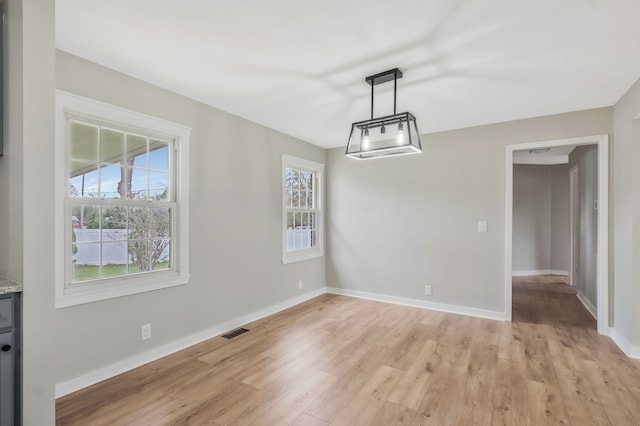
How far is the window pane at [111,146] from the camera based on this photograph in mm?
2574

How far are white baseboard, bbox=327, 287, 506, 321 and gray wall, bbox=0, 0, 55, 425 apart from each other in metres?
3.99

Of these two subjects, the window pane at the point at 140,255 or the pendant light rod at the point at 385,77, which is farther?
the window pane at the point at 140,255

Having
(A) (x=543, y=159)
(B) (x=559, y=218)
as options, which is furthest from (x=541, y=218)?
(A) (x=543, y=159)

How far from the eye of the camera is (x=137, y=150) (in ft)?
9.23

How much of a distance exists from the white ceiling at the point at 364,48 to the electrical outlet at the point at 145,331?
219 centimetres

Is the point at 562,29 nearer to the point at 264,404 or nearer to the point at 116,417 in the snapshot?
the point at 264,404

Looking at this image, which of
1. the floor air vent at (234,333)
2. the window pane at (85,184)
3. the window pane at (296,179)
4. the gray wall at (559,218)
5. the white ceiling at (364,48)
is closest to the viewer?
the white ceiling at (364,48)

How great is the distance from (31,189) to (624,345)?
15.7 ft

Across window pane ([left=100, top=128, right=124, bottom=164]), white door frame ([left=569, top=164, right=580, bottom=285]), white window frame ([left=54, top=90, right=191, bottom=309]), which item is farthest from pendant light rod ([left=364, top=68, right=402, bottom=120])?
white door frame ([left=569, top=164, right=580, bottom=285])

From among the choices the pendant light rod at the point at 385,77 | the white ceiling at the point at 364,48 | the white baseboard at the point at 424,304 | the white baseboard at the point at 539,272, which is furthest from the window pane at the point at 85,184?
the white baseboard at the point at 539,272

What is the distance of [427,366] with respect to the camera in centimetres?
272

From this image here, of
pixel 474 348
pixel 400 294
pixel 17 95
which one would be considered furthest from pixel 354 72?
pixel 400 294

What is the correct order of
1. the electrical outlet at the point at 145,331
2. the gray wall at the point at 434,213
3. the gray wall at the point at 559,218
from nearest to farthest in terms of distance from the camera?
1. the electrical outlet at the point at 145,331
2. the gray wall at the point at 434,213
3. the gray wall at the point at 559,218

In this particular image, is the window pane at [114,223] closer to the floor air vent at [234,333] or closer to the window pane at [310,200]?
the floor air vent at [234,333]
